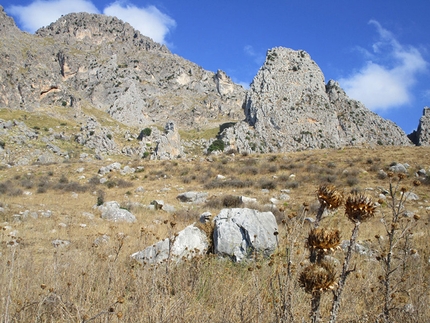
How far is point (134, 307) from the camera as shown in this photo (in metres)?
2.63

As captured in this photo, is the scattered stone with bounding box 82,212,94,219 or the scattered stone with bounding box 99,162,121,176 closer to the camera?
the scattered stone with bounding box 82,212,94,219

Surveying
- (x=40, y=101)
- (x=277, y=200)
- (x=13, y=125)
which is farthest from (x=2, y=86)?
(x=277, y=200)

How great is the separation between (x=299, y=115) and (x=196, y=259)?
65080 mm

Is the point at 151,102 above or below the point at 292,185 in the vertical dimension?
above

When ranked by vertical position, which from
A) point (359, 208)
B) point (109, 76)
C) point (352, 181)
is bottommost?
point (359, 208)

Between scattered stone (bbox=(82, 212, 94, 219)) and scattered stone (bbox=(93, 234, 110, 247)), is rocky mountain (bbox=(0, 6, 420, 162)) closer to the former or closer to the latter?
scattered stone (bbox=(82, 212, 94, 219))

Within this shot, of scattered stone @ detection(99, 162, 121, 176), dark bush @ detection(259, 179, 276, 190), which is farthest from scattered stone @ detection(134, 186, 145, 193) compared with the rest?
dark bush @ detection(259, 179, 276, 190)

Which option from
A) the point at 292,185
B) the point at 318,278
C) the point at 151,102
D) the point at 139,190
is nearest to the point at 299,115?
the point at 151,102

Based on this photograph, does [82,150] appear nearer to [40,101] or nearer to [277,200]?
[40,101]

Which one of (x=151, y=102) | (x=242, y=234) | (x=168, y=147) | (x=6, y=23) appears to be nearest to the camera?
(x=242, y=234)

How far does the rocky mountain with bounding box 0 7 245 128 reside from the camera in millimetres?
58062

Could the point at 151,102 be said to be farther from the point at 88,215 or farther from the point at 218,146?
the point at 88,215

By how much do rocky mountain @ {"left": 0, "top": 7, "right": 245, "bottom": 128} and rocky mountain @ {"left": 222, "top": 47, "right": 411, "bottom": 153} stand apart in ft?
84.5

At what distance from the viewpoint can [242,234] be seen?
5289 mm
